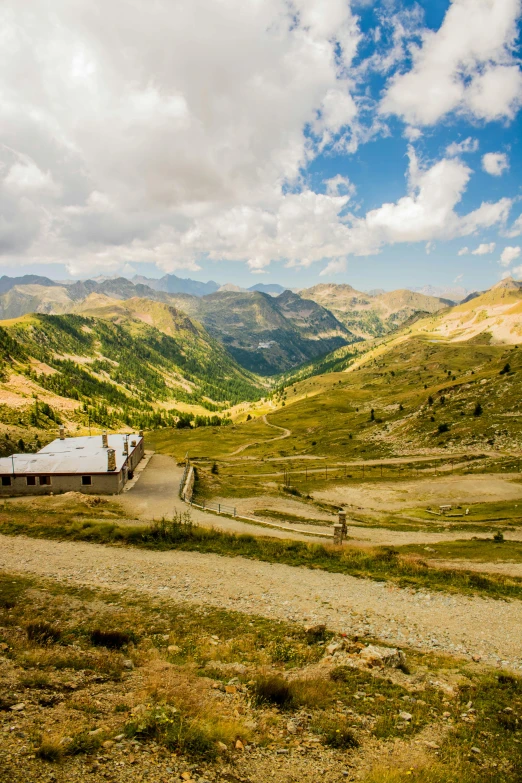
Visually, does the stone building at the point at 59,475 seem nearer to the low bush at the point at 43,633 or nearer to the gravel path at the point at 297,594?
the gravel path at the point at 297,594

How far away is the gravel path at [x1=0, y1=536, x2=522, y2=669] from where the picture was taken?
21.3 metres

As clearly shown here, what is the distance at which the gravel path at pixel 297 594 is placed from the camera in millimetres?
21297

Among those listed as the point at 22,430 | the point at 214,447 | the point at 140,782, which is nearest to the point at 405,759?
the point at 140,782

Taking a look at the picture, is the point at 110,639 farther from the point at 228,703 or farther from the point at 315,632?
the point at 315,632

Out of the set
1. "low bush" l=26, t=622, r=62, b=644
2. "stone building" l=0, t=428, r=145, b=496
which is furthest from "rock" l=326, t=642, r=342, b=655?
"stone building" l=0, t=428, r=145, b=496

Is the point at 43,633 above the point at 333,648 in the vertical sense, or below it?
above

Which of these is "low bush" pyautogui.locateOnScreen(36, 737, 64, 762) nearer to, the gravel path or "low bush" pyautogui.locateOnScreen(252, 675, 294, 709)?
"low bush" pyautogui.locateOnScreen(252, 675, 294, 709)

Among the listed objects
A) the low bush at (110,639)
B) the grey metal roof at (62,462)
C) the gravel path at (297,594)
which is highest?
the grey metal roof at (62,462)

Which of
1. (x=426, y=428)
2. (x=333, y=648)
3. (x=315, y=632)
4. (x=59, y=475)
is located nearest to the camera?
(x=333, y=648)

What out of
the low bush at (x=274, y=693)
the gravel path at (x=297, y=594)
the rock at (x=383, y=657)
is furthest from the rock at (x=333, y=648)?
the low bush at (x=274, y=693)

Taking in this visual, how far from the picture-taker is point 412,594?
26.3m

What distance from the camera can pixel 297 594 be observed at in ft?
83.8

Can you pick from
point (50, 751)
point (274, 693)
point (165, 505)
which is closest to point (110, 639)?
point (274, 693)

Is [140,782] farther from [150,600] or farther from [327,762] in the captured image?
[150,600]
